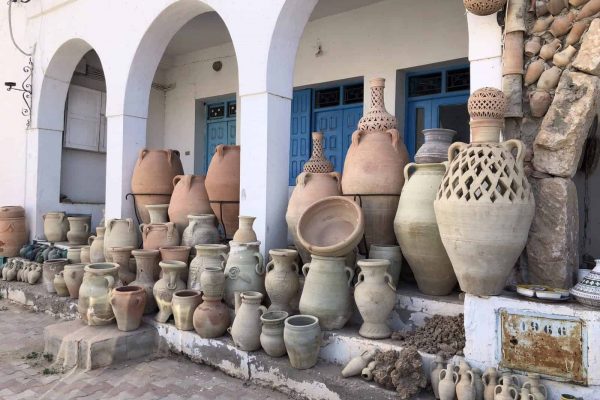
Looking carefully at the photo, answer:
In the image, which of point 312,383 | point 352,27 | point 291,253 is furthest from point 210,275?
point 352,27

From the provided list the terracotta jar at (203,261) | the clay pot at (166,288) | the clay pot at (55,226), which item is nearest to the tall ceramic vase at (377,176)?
the terracotta jar at (203,261)

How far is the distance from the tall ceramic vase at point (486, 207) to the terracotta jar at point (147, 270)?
2478 mm

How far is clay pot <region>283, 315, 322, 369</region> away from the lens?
2.68 meters

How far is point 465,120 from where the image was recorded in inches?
210

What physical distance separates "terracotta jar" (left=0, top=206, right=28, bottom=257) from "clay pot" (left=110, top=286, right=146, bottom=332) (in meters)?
3.54

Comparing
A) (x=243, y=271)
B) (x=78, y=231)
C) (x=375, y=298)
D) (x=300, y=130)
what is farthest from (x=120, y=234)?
(x=300, y=130)

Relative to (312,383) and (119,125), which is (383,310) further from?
(119,125)

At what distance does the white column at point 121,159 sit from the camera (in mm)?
5102

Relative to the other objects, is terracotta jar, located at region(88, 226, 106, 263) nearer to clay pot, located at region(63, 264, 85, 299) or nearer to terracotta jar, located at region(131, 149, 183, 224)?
clay pot, located at region(63, 264, 85, 299)

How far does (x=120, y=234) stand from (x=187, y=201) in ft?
2.50

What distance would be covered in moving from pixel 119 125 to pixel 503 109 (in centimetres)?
412

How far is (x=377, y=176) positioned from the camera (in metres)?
3.36

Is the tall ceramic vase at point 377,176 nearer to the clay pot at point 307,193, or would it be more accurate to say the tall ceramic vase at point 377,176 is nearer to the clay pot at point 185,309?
the clay pot at point 307,193

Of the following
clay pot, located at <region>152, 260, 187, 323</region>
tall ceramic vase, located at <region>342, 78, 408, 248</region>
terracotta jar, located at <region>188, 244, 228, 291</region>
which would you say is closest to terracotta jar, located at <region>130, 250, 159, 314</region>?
clay pot, located at <region>152, 260, 187, 323</region>
